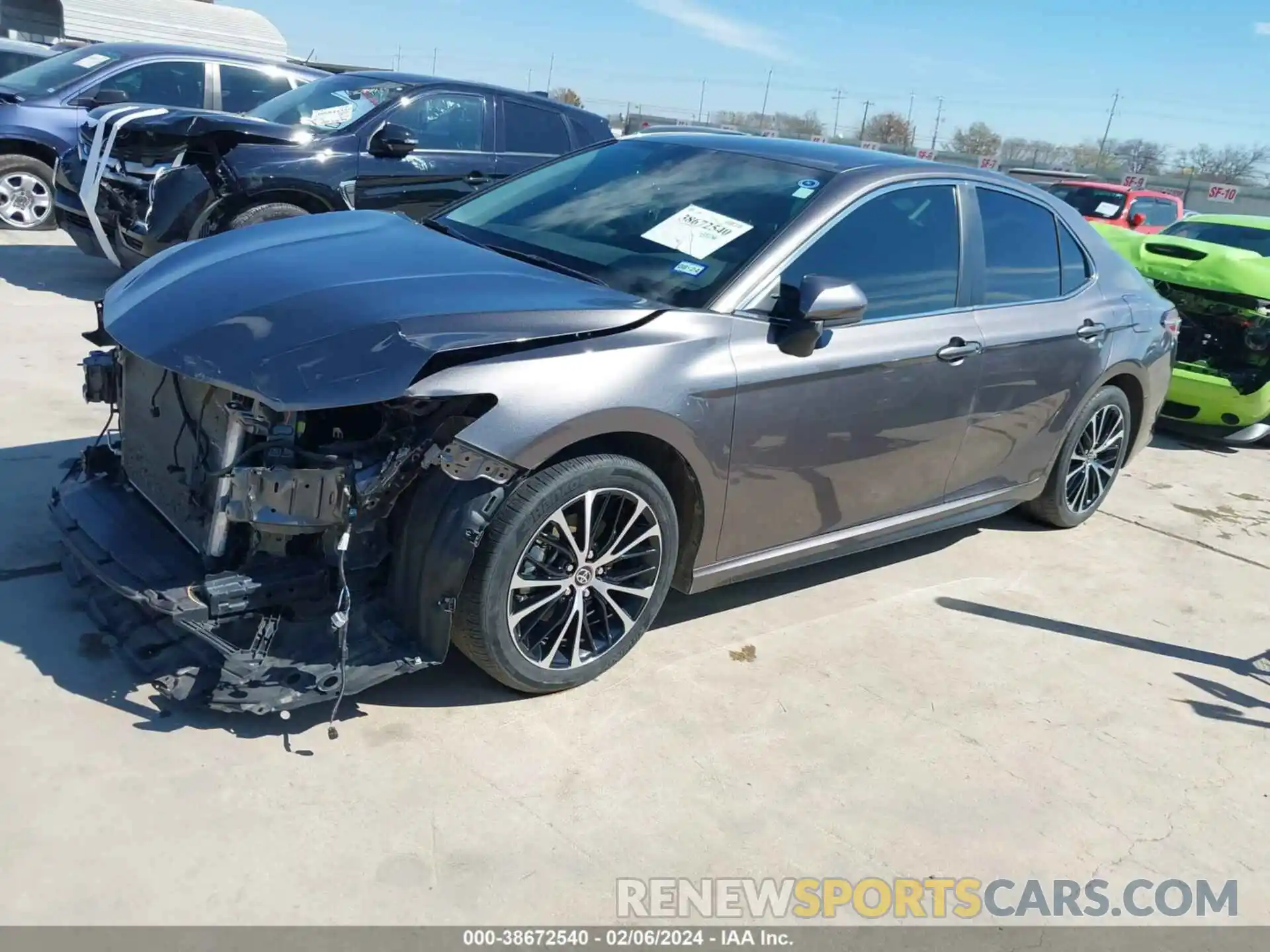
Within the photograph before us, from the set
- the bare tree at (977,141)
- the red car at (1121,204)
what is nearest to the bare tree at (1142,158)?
the bare tree at (977,141)

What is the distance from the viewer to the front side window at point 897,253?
12.3 feet

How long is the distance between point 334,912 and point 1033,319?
3643 mm

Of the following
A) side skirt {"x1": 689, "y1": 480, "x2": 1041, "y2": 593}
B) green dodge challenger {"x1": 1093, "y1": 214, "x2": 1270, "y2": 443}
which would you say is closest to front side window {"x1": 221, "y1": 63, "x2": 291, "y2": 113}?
green dodge challenger {"x1": 1093, "y1": 214, "x2": 1270, "y2": 443}

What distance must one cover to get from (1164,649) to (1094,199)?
13.5 meters

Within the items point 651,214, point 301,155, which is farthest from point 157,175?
point 651,214

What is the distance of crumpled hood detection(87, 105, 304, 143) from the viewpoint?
22.6 feet

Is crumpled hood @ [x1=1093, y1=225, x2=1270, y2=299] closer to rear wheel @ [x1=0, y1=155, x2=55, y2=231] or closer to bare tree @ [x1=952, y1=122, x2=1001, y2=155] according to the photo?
rear wheel @ [x1=0, y1=155, x2=55, y2=231]

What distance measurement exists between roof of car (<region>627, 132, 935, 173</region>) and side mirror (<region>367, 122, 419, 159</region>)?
11.8ft

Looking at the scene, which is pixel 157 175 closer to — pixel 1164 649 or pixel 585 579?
pixel 585 579

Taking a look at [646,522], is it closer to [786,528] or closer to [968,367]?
[786,528]

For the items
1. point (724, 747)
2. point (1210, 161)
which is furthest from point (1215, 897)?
point (1210, 161)

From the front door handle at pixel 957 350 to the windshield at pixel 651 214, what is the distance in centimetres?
80

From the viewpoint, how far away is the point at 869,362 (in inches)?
151

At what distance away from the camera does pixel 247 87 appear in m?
10.2
